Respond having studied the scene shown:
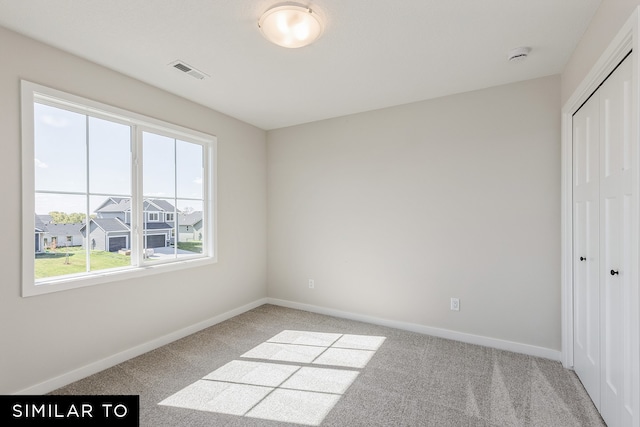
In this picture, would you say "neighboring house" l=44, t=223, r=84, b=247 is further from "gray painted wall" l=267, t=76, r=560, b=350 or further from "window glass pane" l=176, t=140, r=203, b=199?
"gray painted wall" l=267, t=76, r=560, b=350

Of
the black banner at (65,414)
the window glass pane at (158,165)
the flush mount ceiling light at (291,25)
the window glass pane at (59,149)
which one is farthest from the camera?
the window glass pane at (158,165)

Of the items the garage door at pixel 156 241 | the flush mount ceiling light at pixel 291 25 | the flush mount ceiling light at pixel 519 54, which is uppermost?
the flush mount ceiling light at pixel 519 54

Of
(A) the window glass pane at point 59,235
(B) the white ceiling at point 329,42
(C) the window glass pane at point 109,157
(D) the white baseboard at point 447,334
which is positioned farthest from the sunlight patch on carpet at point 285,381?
(B) the white ceiling at point 329,42

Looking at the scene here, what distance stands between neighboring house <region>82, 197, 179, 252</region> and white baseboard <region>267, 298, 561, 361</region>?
1.97 meters

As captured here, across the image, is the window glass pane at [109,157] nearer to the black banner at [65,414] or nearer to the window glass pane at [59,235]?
the window glass pane at [59,235]

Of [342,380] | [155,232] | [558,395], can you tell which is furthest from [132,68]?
[558,395]

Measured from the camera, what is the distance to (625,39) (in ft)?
4.87

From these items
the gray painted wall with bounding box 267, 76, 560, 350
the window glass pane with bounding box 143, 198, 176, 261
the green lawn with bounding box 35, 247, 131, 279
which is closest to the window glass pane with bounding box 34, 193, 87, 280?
the green lawn with bounding box 35, 247, 131, 279

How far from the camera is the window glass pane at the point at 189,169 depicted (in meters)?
3.30

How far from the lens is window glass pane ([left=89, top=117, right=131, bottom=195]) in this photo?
2.55 meters

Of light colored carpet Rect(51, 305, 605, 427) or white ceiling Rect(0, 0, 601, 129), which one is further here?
light colored carpet Rect(51, 305, 605, 427)

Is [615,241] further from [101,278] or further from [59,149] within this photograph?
[59,149]

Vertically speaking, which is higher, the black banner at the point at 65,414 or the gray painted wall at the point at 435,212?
the gray painted wall at the point at 435,212

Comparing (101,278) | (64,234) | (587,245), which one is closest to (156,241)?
(101,278)
